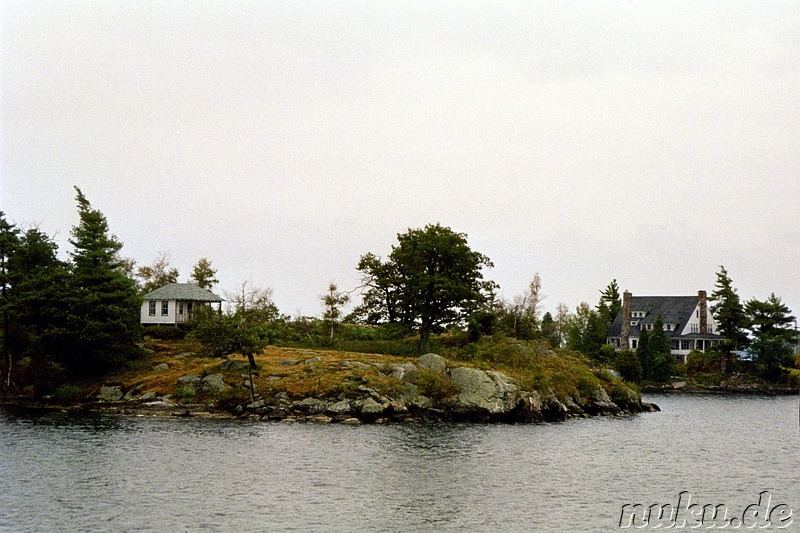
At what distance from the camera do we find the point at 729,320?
124312 millimetres

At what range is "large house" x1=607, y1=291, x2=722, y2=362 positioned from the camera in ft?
469

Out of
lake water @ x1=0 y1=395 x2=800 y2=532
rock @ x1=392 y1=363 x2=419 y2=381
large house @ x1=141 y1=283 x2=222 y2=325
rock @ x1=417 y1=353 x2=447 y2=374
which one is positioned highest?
large house @ x1=141 y1=283 x2=222 y2=325

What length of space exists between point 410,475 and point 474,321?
1806 inches

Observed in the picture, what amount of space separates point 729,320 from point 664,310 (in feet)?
86.9

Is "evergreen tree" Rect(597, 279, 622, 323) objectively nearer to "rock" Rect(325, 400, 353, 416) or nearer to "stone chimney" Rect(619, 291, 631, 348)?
"stone chimney" Rect(619, 291, 631, 348)

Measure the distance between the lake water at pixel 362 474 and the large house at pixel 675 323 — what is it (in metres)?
85.6

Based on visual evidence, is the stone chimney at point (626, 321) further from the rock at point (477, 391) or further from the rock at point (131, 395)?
the rock at point (131, 395)

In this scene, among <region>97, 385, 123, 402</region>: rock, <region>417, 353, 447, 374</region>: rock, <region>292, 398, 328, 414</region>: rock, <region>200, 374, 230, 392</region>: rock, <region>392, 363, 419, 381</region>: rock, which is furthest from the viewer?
<region>417, 353, 447, 374</region>: rock

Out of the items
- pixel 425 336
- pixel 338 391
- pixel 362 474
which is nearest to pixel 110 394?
pixel 338 391

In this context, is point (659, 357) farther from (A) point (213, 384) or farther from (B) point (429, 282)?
(A) point (213, 384)

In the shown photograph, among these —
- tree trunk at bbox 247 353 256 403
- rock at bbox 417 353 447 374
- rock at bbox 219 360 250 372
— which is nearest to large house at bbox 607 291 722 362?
rock at bbox 417 353 447 374

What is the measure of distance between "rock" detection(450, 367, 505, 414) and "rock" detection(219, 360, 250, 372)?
17914 millimetres

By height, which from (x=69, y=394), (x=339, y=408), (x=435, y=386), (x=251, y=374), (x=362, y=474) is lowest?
(x=362, y=474)

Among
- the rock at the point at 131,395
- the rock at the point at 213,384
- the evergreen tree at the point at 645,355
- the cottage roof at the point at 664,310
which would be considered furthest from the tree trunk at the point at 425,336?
the cottage roof at the point at 664,310
